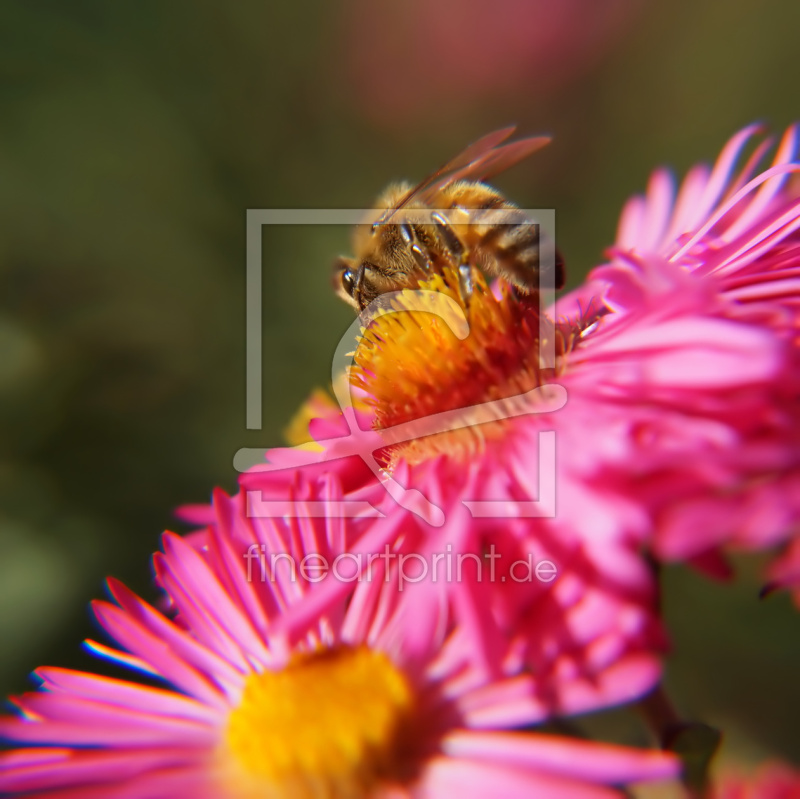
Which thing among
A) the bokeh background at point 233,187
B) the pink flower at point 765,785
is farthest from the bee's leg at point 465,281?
the bokeh background at point 233,187

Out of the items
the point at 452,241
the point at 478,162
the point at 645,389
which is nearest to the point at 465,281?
the point at 452,241

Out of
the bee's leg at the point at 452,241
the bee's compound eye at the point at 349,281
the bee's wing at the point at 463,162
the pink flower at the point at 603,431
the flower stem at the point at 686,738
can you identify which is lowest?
the flower stem at the point at 686,738

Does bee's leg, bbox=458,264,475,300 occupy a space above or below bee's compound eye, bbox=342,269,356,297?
below

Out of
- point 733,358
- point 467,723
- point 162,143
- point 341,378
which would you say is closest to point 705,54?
point 162,143

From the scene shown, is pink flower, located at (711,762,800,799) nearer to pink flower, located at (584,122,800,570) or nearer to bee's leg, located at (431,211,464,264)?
pink flower, located at (584,122,800,570)

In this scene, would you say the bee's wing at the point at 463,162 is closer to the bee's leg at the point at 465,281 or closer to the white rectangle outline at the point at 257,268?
the bee's leg at the point at 465,281

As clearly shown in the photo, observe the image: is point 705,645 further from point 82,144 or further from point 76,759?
point 82,144

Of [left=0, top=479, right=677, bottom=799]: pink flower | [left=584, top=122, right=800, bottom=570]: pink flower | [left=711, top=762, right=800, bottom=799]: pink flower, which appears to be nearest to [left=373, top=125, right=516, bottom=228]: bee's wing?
[left=584, top=122, right=800, bottom=570]: pink flower
